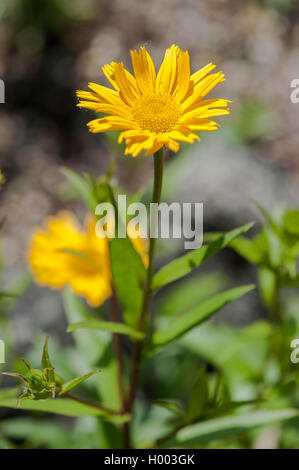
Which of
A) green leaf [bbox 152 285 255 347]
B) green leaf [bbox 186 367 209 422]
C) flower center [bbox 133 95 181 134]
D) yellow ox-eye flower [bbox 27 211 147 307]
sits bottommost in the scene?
green leaf [bbox 186 367 209 422]

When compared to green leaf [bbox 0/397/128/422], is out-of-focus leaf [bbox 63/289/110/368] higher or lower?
higher

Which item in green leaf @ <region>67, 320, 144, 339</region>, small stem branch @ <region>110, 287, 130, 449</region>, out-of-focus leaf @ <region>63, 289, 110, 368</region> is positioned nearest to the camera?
green leaf @ <region>67, 320, 144, 339</region>

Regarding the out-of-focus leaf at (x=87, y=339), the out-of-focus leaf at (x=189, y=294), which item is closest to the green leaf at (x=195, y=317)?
the out-of-focus leaf at (x=87, y=339)

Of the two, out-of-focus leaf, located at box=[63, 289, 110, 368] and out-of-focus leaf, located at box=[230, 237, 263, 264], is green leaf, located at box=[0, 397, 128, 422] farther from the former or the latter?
out-of-focus leaf, located at box=[230, 237, 263, 264]

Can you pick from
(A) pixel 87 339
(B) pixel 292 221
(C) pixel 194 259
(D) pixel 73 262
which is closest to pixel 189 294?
(D) pixel 73 262

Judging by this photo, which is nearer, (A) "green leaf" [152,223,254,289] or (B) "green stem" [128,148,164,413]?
(B) "green stem" [128,148,164,413]

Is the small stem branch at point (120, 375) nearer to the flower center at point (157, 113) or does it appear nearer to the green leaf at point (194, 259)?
the green leaf at point (194, 259)

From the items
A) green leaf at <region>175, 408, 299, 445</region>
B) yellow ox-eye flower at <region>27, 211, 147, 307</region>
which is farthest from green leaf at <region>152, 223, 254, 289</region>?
yellow ox-eye flower at <region>27, 211, 147, 307</region>
